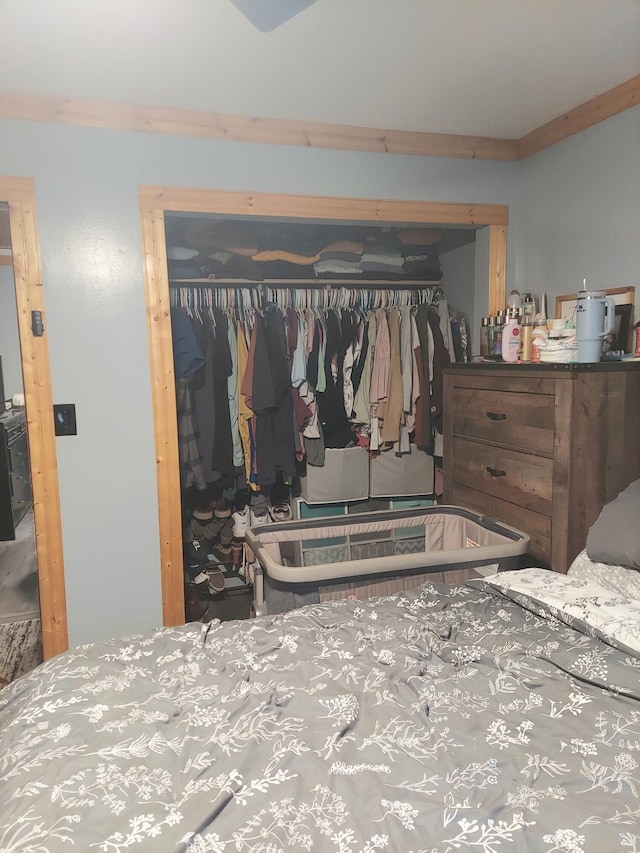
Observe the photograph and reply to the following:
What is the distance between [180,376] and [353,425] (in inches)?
40.5

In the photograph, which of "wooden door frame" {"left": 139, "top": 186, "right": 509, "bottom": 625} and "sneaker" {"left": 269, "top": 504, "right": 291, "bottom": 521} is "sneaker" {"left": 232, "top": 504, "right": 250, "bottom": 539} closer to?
"sneaker" {"left": 269, "top": 504, "right": 291, "bottom": 521}

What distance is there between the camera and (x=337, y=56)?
1976 millimetres

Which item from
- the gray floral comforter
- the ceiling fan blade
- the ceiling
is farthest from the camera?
the ceiling

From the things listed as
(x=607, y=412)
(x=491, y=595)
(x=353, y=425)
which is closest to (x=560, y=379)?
(x=607, y=412)

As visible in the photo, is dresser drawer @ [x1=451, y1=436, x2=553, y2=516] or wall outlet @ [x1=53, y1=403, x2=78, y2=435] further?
wall outlet @ [x1=53, y1=403, x2=78, y2=435]

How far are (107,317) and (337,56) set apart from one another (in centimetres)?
129

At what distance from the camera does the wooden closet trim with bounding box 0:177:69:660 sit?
2297mm

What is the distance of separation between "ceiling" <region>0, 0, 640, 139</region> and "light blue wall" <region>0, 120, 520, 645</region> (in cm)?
18

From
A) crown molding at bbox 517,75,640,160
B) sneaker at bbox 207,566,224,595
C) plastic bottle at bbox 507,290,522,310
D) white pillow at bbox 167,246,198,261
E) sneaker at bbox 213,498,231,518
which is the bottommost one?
sneaker at bbox 207,566,224,595

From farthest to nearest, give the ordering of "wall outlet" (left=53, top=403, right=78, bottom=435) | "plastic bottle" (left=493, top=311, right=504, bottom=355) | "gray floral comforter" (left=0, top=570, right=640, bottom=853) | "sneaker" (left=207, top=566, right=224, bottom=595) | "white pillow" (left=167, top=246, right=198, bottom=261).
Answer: "sneaker" (left=207, top=566, right=224, bottom=595) → "white pillow" (left=167, top=246, right=198, bottom=261) → "plastic bottle" (left=493, top=311, right=504, bottom=355) → "wall outlet" (left=53, top=403, right=78, bottom=435) → "gray floral comforter" (left=0, top=570, right=640, bottom=853)

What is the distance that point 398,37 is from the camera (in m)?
1.86

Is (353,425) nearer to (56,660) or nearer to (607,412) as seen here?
(607,412)

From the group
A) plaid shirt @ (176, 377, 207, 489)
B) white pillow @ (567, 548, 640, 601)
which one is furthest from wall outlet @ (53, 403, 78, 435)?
white pillow @ (567, 548, 640, 601)

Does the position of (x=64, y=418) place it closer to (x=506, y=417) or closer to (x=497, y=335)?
(x=506, y=417)
